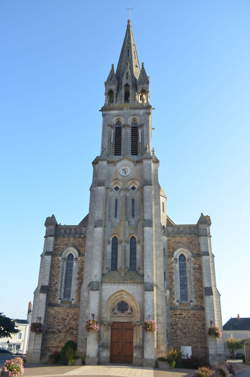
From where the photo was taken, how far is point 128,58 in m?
38.6

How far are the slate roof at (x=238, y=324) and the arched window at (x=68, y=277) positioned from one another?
4055cm

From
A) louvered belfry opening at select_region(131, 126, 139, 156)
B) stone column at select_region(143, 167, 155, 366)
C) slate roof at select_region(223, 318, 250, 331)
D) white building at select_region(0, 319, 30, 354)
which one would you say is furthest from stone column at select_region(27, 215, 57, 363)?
slate roof at select_region(223, 318, 250, 331)

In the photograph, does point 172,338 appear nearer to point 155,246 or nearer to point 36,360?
point 155,246

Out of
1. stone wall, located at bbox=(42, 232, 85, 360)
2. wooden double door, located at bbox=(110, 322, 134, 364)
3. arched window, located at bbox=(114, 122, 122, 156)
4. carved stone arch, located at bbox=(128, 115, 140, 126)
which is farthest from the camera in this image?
carved stone arch, located at bbox=(128, 115, 140, 126)

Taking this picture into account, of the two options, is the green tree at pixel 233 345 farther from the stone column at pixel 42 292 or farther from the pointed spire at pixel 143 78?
the pointed spire at pixel 143 78

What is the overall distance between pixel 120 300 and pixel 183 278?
608cm

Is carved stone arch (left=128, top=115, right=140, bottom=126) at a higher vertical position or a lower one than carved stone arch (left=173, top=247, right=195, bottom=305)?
higher

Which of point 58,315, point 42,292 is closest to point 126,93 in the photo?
point 42,292

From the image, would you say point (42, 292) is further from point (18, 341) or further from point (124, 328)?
point (18, 341)

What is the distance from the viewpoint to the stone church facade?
2527 centimetres

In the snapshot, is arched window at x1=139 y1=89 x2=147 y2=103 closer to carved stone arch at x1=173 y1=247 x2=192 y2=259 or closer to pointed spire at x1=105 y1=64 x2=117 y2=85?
pointed spire at x1=105 y1=64 x2=117 y2=85

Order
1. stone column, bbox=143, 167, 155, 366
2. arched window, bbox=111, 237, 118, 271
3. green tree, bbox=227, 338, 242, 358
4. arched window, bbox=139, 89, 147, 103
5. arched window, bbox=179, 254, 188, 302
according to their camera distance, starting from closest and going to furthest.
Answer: stone column, bbox=143, 167, 155, 366, arched window, bbox=111, 237, 118, 271, arched window, bbox=179, 254, 188, 302, arched window, bbox=139, 89, 147, 103, green tree, bbox=227, 338, 242, 358

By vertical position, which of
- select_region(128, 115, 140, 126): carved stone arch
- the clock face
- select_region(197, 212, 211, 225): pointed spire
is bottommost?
select_region(197, 212, 211, 225): pointed spire

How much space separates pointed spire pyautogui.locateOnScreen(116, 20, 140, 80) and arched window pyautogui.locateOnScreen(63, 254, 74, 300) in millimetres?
20506
